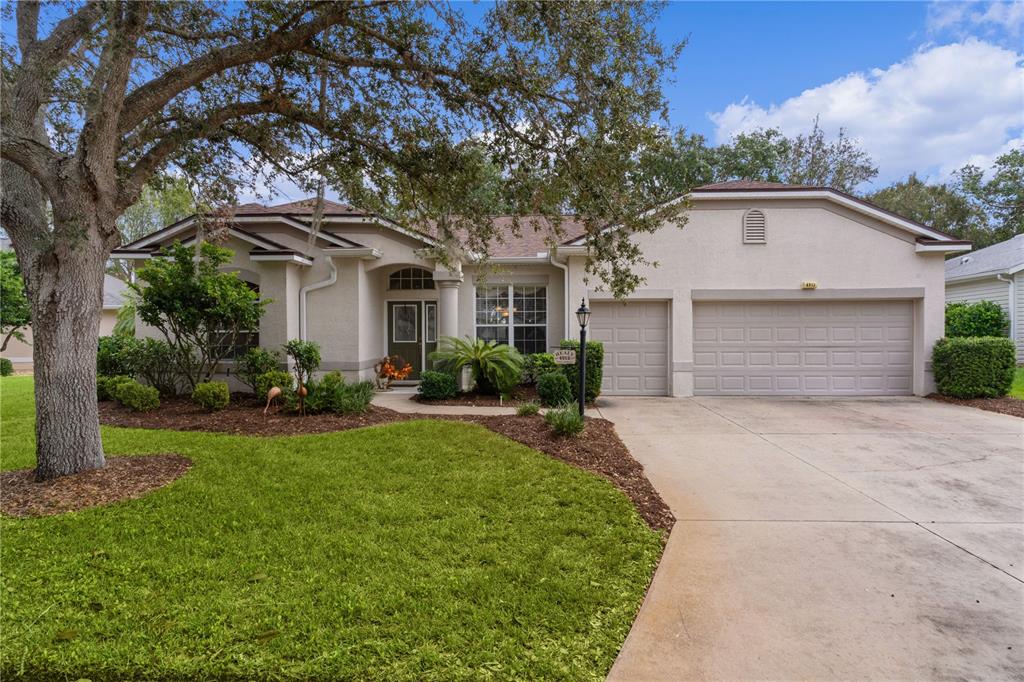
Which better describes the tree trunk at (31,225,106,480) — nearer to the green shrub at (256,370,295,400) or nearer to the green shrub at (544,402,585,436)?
the green shrub at (256,370,295,400)

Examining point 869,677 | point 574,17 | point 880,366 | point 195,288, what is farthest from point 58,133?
point 880,366

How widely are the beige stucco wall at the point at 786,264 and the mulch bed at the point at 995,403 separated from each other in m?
0.61

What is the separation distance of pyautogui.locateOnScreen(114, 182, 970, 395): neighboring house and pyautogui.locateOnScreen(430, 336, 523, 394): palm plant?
3.09 feet

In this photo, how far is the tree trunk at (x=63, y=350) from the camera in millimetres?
4758

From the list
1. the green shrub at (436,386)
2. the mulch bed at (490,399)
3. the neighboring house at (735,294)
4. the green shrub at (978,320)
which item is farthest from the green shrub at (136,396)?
the green shrub at (978,320)

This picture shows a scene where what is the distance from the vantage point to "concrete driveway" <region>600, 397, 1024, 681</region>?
2.57m

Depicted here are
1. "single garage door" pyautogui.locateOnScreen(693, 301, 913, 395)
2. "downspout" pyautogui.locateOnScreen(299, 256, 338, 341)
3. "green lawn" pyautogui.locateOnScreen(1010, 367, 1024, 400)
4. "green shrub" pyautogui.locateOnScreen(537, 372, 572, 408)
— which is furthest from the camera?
"single garage door" pyautogui.locateOnScreen(693, 301, 913, 395)

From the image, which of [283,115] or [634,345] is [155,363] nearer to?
[283,115]

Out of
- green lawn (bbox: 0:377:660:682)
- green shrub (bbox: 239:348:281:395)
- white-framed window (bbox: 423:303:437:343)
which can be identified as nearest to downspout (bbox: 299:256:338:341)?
green shrub (bbox: 239:348:281:395)

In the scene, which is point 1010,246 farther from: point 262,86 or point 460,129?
point 262,86

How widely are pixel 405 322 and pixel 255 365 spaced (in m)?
4.04

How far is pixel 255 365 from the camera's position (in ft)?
30.6

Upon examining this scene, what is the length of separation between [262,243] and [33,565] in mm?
7916

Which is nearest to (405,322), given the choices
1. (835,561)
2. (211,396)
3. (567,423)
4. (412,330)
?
(412,330)
